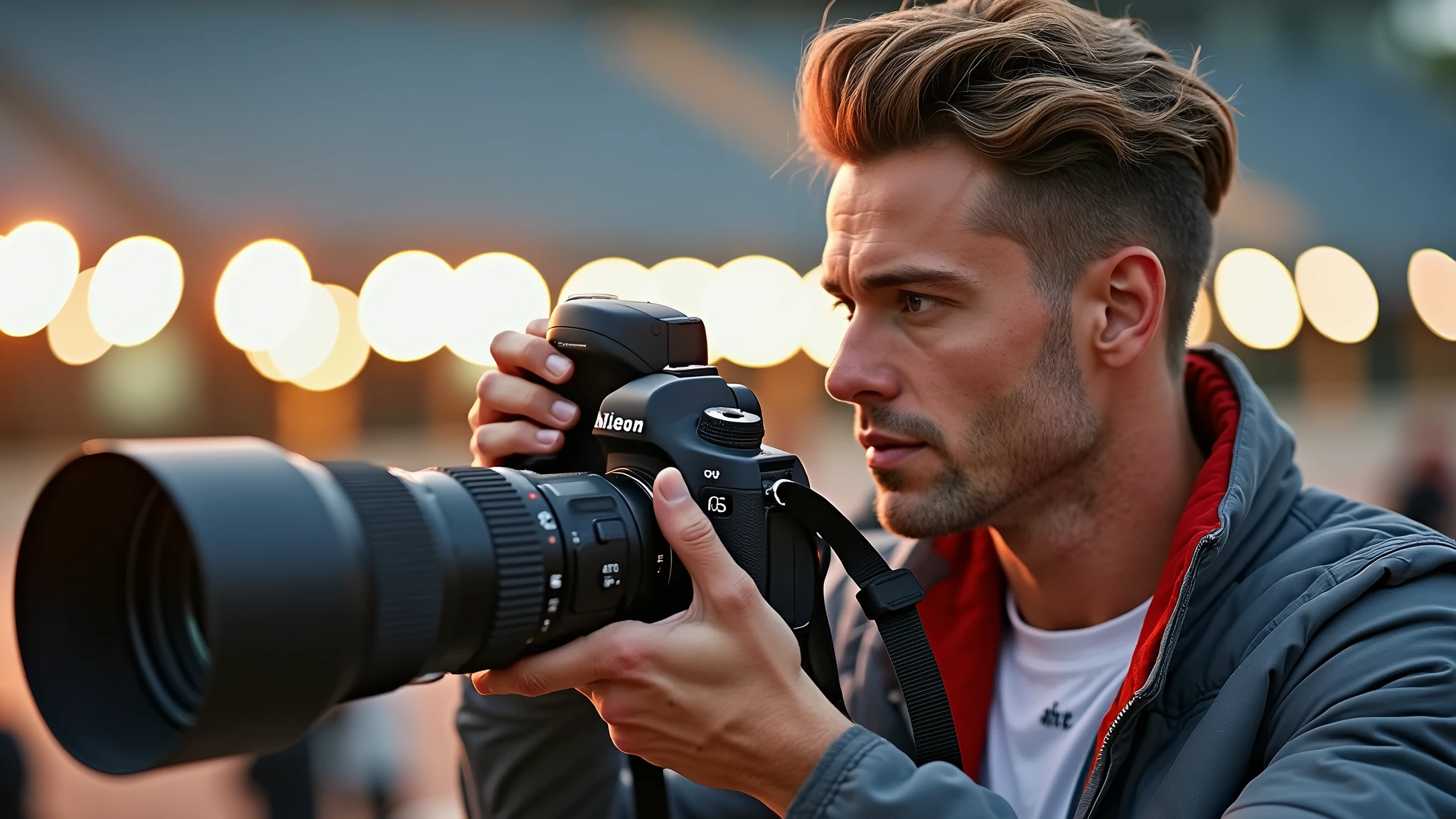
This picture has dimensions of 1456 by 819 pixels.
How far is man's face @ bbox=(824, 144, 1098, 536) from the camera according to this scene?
160 cm

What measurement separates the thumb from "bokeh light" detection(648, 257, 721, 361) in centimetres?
1071

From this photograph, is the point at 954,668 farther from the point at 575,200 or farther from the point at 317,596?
the point at 575,200

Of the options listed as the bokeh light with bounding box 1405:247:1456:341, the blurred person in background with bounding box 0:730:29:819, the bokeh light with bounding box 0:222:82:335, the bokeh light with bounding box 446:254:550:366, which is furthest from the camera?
the bokeh light with bounding box 1405:247:1456:341

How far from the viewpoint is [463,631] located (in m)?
1.14

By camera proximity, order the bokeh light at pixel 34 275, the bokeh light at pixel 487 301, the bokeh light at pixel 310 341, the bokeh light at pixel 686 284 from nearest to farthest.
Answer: the bokeh light at pixel 34 275
the bokeh light at pixel 310 341
the bokeh light at pixel 487 301
the bokeh light at pixel 686 284

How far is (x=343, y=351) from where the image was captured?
37.9ft

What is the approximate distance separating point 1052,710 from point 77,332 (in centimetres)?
1030

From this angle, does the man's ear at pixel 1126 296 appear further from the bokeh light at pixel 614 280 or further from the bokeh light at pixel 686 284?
the bokeh light at pixel 686 284

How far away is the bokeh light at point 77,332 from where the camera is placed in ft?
31.0

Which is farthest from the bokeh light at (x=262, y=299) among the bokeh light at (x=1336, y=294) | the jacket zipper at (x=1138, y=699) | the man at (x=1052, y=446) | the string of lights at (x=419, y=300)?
the bokeh light at (x=1336, y=294)

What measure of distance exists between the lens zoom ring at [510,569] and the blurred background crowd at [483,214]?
541cm

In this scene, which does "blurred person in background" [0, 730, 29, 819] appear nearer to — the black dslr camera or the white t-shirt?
the black dslr camera

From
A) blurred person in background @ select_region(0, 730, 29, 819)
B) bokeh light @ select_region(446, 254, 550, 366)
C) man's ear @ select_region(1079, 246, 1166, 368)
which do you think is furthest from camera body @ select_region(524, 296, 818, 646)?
bokeh light @ select_region(446, 254, 550, 366)

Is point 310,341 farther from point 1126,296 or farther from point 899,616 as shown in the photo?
point 899,616
